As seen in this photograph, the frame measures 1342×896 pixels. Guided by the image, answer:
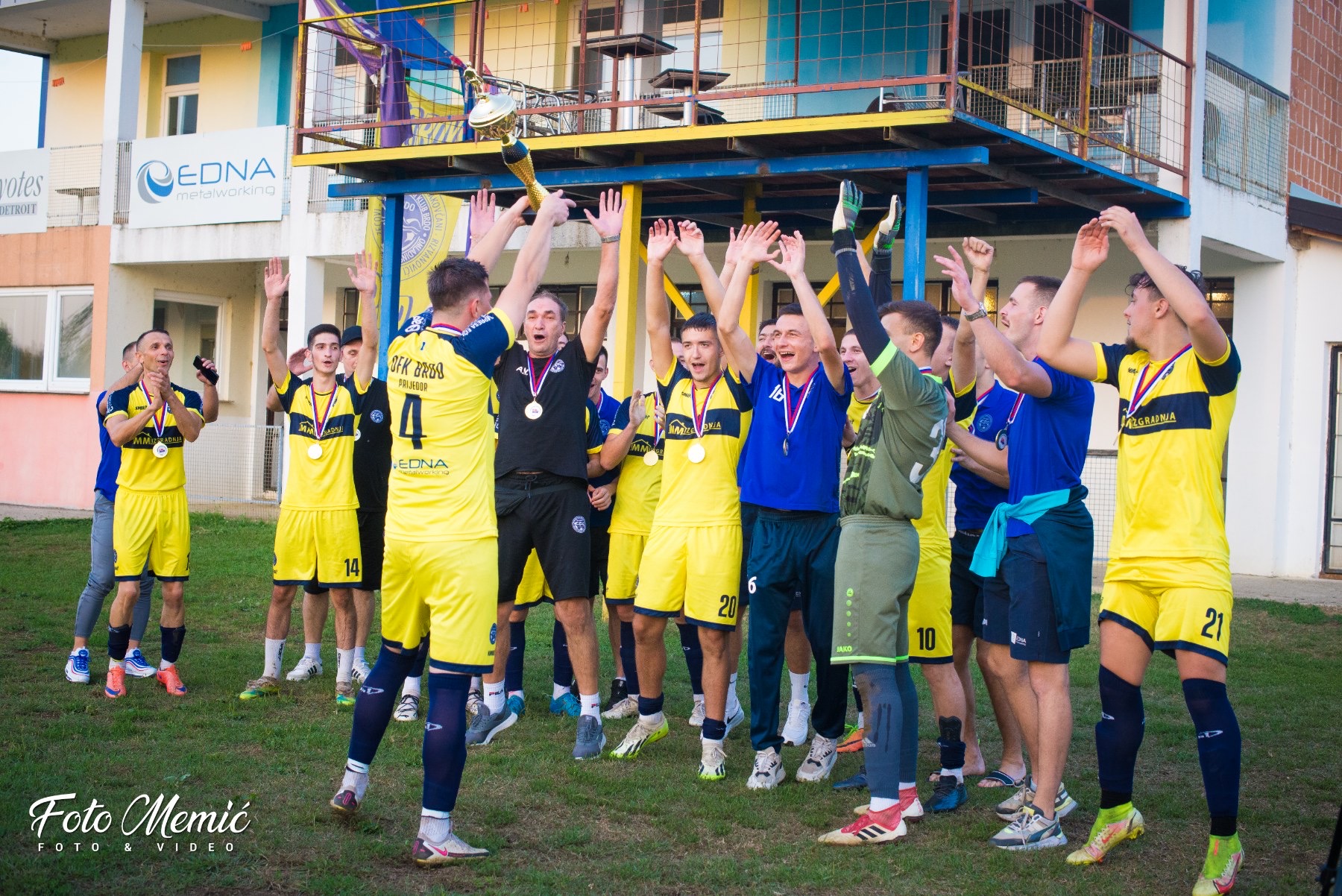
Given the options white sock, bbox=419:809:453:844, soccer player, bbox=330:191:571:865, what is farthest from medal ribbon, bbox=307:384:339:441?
white sock, bbox=419:809:453:844

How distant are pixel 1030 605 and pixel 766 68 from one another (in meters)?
11.8

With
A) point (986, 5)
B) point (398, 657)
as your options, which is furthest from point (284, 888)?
point (986, 5)

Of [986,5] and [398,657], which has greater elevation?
[986,5]

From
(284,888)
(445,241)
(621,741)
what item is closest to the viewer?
(284,888)

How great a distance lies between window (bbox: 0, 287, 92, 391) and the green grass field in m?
13.7

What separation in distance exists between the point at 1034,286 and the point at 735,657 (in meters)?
2.56

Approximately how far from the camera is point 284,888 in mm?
4367

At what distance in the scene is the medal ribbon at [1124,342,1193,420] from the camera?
473 centimetres

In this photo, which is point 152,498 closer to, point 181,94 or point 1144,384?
point 1144,384

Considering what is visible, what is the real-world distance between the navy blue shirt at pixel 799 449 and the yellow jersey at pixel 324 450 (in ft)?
9.18

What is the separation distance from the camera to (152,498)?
7672 mm

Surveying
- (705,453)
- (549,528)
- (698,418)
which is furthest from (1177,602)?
(549,528)

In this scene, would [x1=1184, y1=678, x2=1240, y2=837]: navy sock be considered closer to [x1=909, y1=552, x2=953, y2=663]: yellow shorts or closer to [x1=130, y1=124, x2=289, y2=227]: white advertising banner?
[x1=909, y1=552, x2=953, y2=663]: yellow shorts

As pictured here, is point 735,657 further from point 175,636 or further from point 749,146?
point 749,146
